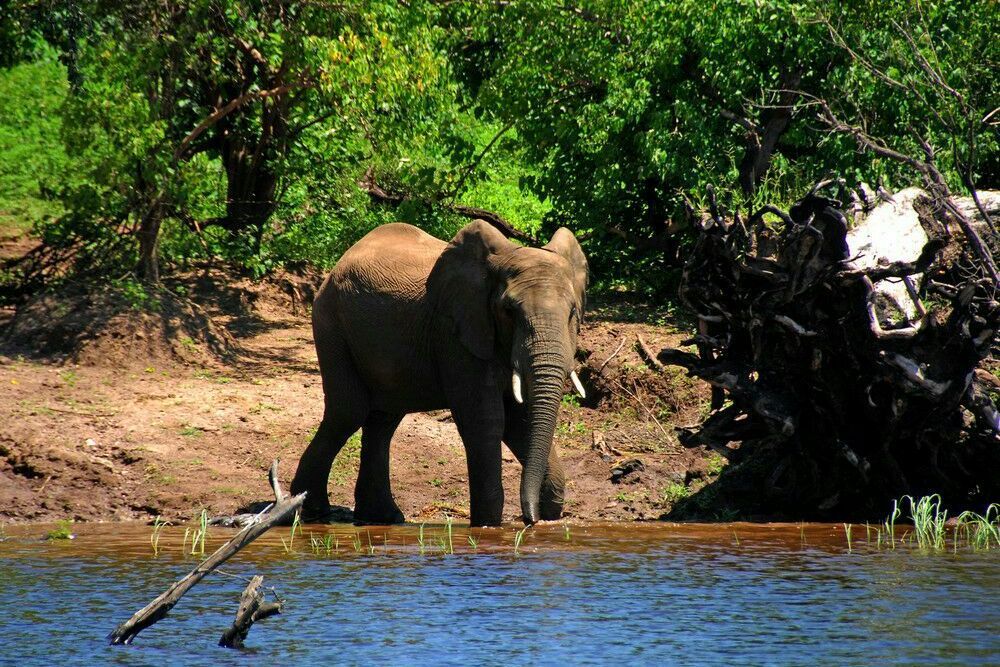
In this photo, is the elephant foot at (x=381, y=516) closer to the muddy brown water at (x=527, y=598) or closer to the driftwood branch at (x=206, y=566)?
the muddy brown water at (x=527, y=598)

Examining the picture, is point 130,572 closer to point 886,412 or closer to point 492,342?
point 492,342

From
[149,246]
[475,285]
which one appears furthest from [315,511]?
[149,246]

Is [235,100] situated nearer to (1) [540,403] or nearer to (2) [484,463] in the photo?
(2) [484,463]

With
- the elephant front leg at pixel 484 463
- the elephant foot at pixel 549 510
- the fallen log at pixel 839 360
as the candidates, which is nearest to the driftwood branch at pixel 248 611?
the elephant front leg at pixel 484 463

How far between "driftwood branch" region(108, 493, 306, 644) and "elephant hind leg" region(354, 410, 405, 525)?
16.4 ft

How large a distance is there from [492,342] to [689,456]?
3099mm

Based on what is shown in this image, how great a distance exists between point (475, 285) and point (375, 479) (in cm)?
204

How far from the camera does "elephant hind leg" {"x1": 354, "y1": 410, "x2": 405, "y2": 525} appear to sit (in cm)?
1200

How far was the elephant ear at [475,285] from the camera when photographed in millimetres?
11008

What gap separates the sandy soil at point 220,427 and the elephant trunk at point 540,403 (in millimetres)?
1762

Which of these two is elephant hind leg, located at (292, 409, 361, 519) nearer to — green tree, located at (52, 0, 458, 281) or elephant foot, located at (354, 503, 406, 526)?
elephant foot, located at (354, 503, 406, 526)

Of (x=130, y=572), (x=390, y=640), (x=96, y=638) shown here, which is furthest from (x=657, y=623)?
(x=130, y=572)

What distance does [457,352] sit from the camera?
1122 cm

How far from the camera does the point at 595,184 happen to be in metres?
17.1
